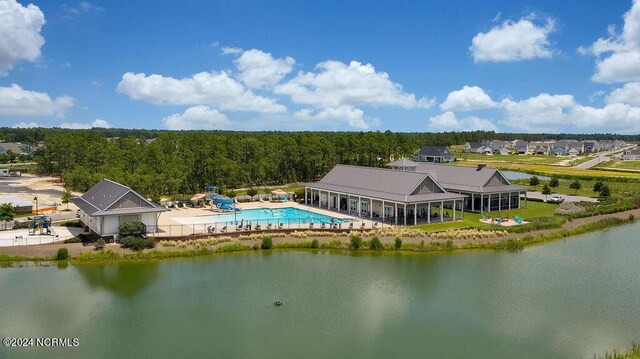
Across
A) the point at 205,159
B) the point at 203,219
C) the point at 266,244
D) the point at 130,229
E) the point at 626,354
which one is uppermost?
the point at 205,159

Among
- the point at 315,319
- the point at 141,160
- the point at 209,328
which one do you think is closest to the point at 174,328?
the point at 209,328

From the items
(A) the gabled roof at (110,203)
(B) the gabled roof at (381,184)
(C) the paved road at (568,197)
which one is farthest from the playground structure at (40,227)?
(C) the paved road at (568,197)

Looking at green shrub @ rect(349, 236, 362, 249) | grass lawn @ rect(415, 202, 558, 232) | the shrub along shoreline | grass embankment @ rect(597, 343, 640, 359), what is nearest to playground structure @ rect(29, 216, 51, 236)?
the shrub along shoreline

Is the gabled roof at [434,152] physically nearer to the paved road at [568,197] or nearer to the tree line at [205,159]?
the tree line at [205,159]

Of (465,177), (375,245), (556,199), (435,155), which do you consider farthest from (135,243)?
(435,155)

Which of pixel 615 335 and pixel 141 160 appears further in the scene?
pixel 141 160

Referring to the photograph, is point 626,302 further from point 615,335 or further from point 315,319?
point 315,319

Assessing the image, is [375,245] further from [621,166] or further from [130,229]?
[621,166]

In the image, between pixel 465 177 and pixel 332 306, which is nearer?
pixel 332 306
